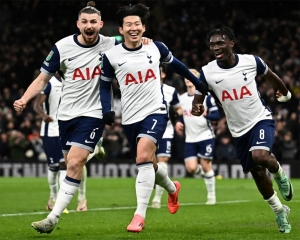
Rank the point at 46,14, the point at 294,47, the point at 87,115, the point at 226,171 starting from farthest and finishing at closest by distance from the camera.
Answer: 1. the point at 46,14
2. the point at 294,47
3. the point at 226,171
4. the point at 87,115

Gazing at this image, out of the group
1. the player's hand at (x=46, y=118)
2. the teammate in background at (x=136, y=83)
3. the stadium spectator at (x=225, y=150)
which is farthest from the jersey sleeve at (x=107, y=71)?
the stadium spectator at (x=225, y=150)

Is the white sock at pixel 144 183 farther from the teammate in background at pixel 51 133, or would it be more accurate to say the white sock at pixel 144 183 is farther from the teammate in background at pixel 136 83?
the teammate in background at pixel 51 133

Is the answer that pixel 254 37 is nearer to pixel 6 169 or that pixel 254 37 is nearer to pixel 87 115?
pixel 6 169

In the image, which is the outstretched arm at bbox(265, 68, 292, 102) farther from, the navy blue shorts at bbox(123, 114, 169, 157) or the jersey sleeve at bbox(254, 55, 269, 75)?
the navy blue shorts at bbox(123, 114, 169, 157)

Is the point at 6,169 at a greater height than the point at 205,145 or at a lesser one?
lesser

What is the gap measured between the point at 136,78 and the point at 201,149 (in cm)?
691

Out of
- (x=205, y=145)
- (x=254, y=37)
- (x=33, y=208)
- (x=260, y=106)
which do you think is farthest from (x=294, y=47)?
(x=260, y=106)

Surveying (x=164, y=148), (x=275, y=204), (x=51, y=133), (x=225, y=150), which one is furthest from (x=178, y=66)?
(x=225, y=150)

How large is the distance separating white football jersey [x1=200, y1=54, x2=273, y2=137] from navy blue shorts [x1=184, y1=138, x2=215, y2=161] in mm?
5920

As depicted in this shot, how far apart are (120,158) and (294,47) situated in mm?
8160

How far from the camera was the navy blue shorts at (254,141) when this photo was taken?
959 centimetres

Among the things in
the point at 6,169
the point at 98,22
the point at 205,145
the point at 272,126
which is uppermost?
the point at 98,22

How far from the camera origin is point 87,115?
9727mm

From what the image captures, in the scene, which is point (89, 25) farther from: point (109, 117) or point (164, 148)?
point (164, 148)
